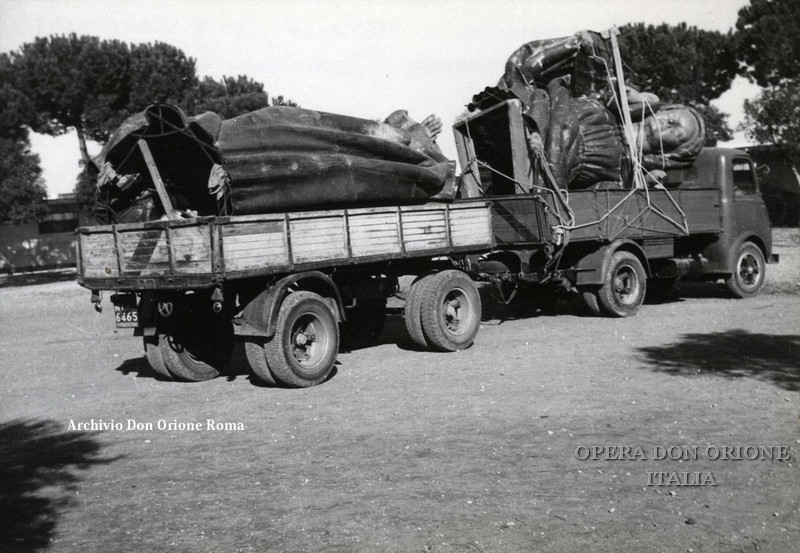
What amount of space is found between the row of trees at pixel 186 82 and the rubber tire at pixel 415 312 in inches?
782

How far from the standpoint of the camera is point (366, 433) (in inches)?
251

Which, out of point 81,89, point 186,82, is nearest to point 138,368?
point 81,89

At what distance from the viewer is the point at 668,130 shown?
1345 centimetres

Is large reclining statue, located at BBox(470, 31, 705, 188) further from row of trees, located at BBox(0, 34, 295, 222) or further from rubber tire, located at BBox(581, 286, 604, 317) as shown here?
row of trees, located at BBox(0, 34, 295, 222)

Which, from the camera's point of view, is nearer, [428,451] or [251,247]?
[428,451]

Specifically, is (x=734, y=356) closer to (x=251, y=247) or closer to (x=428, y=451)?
(x=428, y=451)

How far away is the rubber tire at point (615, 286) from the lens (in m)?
11.8

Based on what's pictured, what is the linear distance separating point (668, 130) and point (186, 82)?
28403mm

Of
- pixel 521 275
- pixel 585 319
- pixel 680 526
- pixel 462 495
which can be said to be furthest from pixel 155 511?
pixel 585 319

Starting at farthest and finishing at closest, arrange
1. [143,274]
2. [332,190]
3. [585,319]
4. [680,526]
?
[585,319], [332,190], [143,274], [680,526]

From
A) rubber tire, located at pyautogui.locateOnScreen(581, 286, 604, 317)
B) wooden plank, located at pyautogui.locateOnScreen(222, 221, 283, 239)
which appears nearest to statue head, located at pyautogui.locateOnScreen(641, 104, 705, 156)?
rubber tire, located at pyautogui.locateOnScreen(581, 286, 604, 317)

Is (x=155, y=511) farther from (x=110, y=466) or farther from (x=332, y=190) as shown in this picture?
(x=332, y=190)

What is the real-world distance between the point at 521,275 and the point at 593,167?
8.06 feet

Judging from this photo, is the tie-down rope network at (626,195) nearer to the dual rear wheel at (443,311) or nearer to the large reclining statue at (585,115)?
the large reclining statue at (585,115)
